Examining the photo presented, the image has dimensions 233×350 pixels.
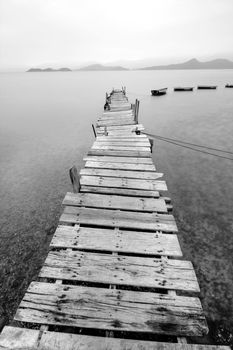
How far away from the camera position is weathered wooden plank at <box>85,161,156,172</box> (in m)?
7.71

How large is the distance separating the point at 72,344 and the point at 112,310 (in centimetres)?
73

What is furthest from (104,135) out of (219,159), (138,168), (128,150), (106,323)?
(106,323)

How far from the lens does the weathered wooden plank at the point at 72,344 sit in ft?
9.37

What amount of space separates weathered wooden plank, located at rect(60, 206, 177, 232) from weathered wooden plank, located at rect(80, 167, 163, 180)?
1.93 m

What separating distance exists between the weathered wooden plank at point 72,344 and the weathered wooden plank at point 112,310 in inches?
7.2

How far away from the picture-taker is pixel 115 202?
5.92 m

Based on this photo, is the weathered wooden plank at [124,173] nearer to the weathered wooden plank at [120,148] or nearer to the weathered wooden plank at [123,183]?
the weathered wooden plank at [123,183]

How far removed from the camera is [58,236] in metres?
4.71

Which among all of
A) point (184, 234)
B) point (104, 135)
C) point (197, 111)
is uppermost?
point (104, 135)

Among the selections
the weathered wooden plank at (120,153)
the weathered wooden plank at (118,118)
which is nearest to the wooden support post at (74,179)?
the weathered wooden plank at (120,153)

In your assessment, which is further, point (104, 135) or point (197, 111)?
point (197, 111)

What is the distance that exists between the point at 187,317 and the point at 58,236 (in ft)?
9.92

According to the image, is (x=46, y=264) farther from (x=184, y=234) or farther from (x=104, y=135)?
(x=104, y=135)

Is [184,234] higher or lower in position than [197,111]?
higher
